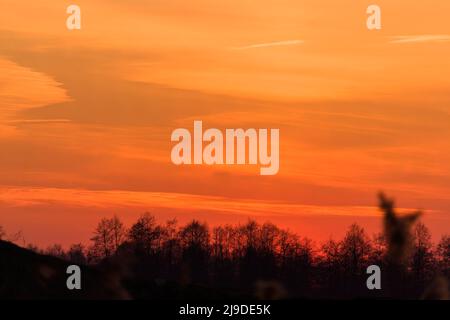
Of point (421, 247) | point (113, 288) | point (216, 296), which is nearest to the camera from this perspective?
point (113, 288)

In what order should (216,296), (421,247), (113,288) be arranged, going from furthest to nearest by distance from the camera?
(421,247) < (216,296) < (113,288)

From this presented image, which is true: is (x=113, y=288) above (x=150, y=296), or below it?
above

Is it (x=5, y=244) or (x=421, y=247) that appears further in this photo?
(x=421, y=247)

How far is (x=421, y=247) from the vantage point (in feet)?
452

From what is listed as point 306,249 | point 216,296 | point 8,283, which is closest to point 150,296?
point 216,296
